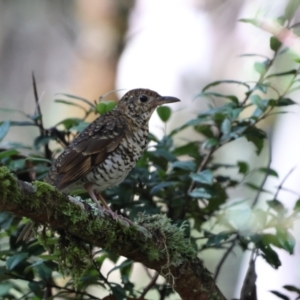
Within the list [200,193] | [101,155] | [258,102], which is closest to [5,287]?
[101,155]

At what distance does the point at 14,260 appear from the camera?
2754mm

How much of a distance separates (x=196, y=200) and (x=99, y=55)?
18.4 feet

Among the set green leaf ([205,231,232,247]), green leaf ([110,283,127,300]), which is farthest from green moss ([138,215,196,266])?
green leaf ([110,283,127,300])

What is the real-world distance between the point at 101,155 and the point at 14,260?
35.7 inches

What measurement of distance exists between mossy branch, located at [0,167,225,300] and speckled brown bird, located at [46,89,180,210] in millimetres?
484

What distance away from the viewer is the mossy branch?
214cm

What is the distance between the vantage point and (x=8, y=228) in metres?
3.21

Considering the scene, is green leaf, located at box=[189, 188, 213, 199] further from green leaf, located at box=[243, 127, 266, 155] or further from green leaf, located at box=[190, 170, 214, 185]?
green leaf, located at box=[243, 127, 266, 155]

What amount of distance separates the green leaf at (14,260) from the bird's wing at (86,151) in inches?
21.1

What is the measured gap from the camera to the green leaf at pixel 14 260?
2.72 metres

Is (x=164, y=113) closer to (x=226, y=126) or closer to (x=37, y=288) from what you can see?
(x=226, y=126)

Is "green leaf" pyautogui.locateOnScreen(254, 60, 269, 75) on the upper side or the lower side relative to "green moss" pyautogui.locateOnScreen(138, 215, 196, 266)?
upper

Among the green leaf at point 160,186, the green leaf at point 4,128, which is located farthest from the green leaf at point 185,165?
the green leaf at point 4,128

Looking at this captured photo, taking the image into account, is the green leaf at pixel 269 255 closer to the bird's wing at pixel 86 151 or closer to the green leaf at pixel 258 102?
the green leaf at pixel 258 102
